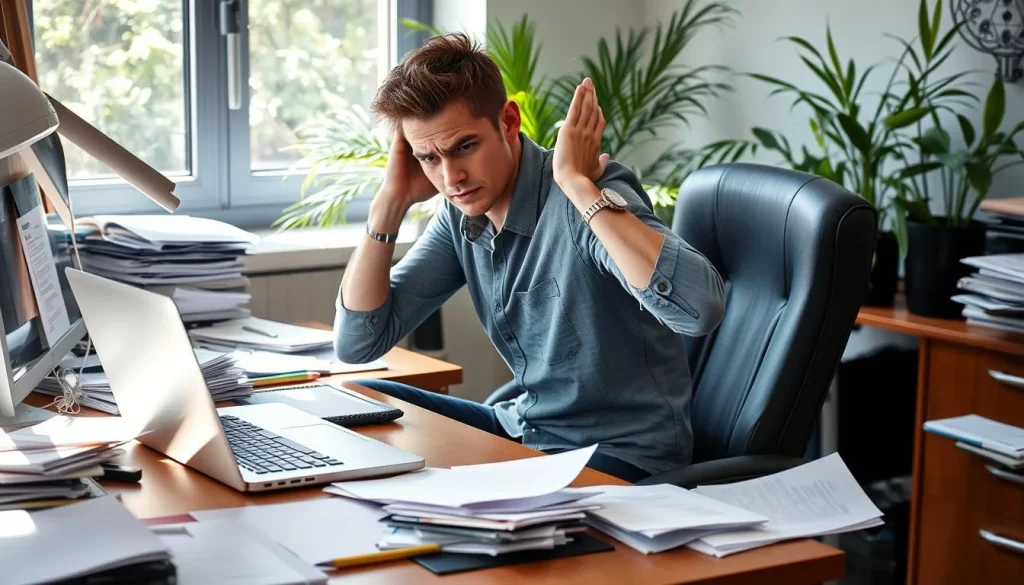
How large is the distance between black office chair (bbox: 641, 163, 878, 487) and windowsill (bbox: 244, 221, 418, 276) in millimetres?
1017

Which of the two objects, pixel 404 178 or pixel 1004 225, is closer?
pixel 404 178

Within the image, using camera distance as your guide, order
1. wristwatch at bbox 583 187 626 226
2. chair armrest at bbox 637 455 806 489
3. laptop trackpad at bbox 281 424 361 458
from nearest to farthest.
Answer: laptop trackpad at bbox 281 424 361 458 < chair armrest at bbox 637 455 806 489 < wristwatch at bbox 583 187 626 226

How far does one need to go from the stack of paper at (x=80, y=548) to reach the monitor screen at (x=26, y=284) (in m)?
0.57

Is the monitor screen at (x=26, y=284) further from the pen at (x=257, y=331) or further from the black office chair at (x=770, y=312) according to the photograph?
the black office chair at (x=770, y=312)

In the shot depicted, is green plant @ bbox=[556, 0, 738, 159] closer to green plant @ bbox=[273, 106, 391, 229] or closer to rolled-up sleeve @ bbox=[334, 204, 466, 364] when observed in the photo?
green plant @ bbox=[273, 106, 391, 229]

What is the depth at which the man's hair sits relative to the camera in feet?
6.28

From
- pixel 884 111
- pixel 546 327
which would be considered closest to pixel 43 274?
pixel 546 327

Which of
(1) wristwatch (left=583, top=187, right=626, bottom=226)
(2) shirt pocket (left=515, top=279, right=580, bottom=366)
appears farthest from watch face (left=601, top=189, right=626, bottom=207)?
(2) shirt pocket (left=515, top=279, right=580, bottom=366)

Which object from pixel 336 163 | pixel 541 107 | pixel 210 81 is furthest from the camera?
pixel 336 163

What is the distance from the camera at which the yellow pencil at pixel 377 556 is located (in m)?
1.16

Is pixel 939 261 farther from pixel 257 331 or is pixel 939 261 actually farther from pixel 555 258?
pixel 257 331

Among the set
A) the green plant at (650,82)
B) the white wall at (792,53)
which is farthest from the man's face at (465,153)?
the white wall at (792,53)

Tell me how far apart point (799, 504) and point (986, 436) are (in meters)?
1.09

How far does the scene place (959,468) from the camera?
250 cm
